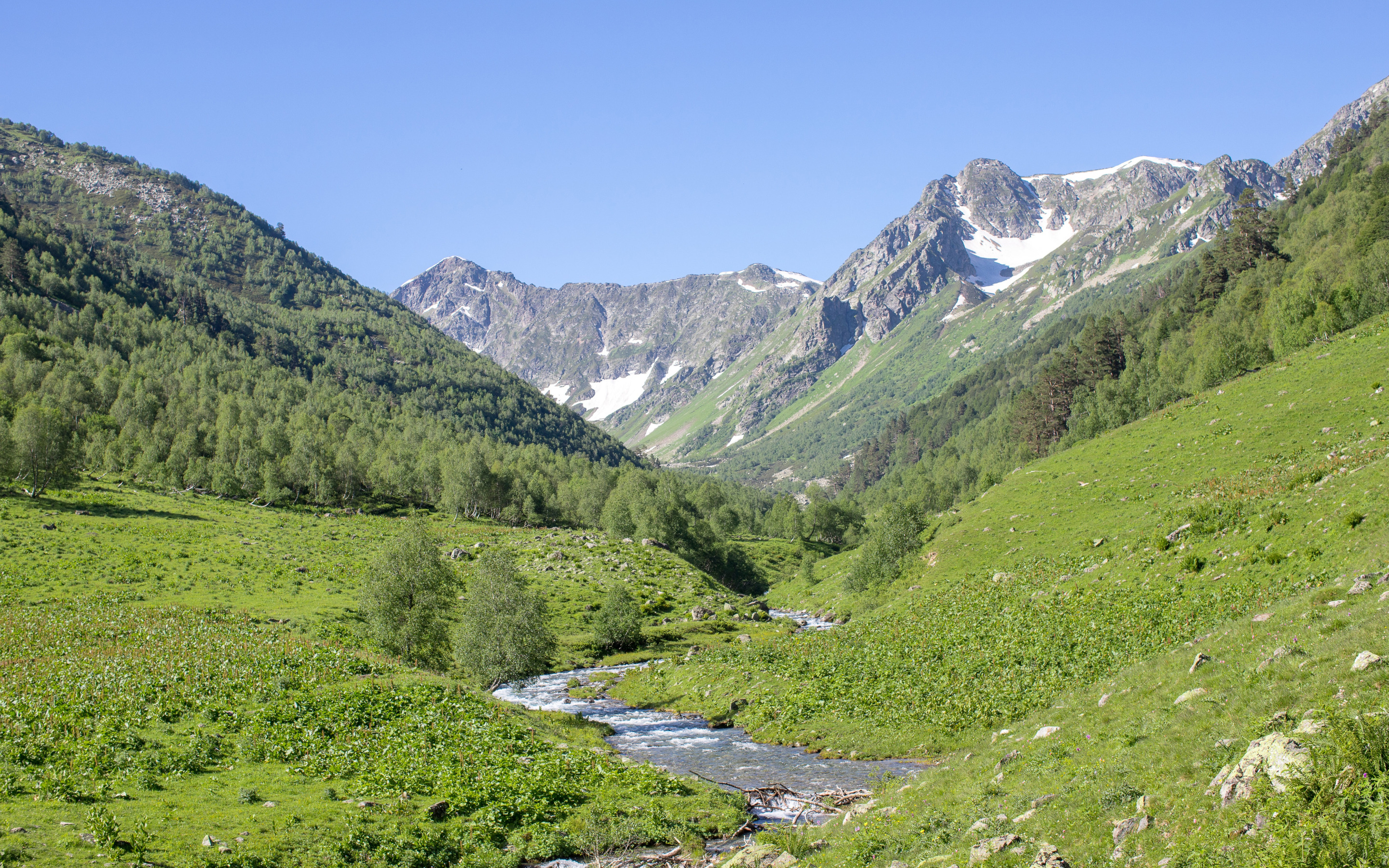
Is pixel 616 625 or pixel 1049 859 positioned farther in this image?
pixel 616 625

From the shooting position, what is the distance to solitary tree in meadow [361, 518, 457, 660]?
164 feet

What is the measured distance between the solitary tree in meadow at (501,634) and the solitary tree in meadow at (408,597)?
8.27 ft

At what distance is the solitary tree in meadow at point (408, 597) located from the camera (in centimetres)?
5009

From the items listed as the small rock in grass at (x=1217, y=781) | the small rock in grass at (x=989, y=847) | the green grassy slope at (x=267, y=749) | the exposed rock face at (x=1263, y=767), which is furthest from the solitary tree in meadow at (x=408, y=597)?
the exposed rock face at (x=1263, y=767)

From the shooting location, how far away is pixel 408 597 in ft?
169

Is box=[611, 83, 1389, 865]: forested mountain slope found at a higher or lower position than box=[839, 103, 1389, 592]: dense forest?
lower

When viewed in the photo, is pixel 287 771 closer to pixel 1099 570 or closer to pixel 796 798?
pixel 796 798

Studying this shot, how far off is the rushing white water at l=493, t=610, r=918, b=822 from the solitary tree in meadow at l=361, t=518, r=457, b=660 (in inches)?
310

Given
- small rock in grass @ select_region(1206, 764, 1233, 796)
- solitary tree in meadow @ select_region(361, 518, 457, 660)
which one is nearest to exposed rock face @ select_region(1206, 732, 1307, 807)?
small rock in grass @ select_region(1206, 764, 1233, 796)

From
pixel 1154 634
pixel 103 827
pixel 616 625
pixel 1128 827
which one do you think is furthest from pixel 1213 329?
pixel 103 827

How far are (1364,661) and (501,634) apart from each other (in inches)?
1761

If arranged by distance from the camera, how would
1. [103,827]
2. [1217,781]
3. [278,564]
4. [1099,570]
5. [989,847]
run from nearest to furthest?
[1217,781]
[989,847]
[103,827]
[1099,570]
[278,564]

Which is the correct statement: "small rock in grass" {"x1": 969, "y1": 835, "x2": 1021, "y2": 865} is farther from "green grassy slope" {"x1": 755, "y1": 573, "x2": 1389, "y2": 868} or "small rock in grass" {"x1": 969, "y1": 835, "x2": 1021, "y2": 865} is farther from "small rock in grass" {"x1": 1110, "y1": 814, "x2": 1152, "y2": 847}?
"small rock in grass" {"x1": 1110, "y1": 814, "x2": 1152, "y2": 847}

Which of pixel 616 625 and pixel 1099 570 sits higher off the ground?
pixel 1099 570
